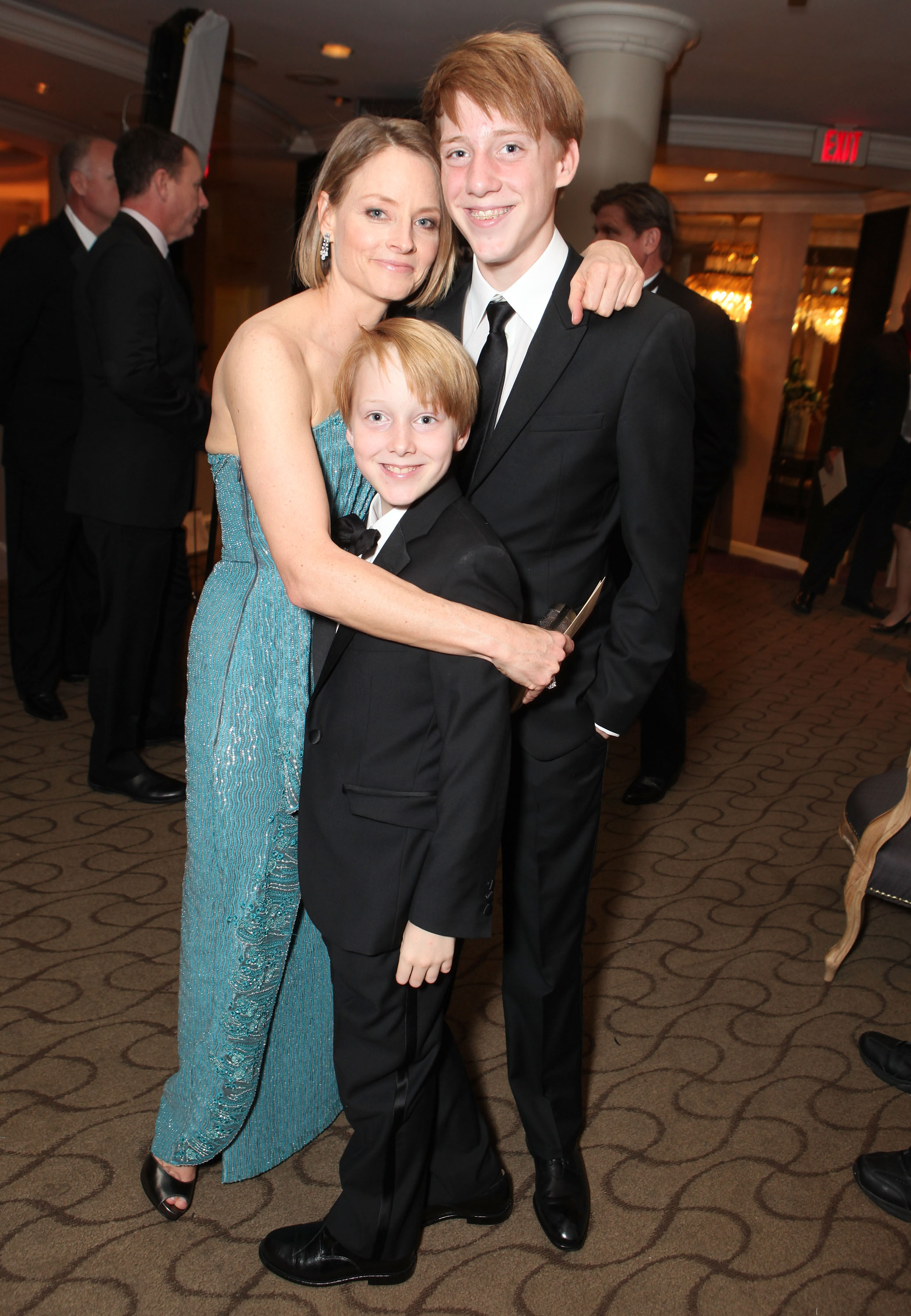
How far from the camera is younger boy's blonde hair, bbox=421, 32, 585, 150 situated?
1.36 metres

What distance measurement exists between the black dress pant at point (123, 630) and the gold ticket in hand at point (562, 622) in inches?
80.4

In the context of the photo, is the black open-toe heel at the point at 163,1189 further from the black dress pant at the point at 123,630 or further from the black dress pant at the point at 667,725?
the black dress pant at the point at 667,725

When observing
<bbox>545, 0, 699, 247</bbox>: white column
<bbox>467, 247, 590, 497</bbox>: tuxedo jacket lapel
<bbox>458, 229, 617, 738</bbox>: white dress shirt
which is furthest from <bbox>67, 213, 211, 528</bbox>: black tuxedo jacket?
<bbox>545, 0, 699, 247</bbox>: white column

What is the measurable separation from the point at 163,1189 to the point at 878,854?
1703 mm

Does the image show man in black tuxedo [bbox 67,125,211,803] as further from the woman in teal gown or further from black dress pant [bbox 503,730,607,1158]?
black dress pant [bbox 503,730,607,1158]

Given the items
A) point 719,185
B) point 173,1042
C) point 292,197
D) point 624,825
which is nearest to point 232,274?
point 292,197

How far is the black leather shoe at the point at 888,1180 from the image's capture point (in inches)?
72.4

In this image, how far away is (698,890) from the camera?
120 inches

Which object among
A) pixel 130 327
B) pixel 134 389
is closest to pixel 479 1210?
pixel 134 389

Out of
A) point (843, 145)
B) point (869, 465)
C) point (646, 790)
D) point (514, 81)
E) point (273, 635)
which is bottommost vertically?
point (646, 790)

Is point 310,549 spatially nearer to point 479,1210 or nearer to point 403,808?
point 403,808

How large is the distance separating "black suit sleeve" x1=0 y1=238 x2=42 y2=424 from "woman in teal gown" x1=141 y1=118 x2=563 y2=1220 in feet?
8.27

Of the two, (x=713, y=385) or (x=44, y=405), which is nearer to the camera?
(x=713, y=385)

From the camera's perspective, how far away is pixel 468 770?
1.29m
